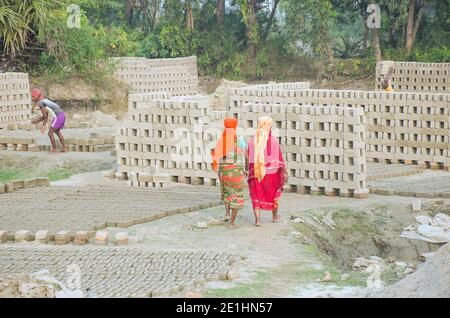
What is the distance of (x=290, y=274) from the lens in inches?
459

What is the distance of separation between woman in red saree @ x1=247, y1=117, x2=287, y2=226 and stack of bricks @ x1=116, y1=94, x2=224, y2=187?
3.32 metres

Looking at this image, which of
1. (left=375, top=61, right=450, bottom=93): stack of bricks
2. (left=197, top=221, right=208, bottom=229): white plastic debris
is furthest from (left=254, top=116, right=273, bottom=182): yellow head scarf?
(left=375, top=61, right=450, bottom=93): stack of bricks

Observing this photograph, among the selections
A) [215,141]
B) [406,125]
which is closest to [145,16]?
[406,125]

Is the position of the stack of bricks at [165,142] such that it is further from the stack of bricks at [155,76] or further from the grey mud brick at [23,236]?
the stack of bricks at [155,76]

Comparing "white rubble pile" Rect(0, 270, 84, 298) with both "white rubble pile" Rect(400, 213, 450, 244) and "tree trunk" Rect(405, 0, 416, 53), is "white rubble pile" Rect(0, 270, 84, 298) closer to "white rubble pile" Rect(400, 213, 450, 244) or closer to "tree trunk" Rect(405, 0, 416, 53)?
"white rubble pile" Rect(400, 213, 450, 244)

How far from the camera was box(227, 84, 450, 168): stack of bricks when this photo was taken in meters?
19.6

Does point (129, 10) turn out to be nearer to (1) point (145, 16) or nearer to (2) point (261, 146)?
(1) point (145, 16)

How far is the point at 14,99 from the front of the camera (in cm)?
2469

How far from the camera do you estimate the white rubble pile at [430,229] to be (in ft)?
49.3

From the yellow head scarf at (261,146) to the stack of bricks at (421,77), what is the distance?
1658cm

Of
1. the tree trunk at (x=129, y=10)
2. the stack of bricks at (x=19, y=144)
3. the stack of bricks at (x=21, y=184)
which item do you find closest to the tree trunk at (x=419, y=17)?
the tree trunk at (x=129, y=10)

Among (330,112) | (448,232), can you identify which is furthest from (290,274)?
(330,112)
